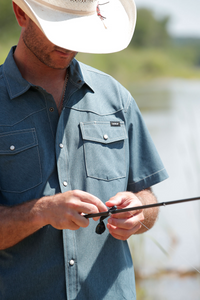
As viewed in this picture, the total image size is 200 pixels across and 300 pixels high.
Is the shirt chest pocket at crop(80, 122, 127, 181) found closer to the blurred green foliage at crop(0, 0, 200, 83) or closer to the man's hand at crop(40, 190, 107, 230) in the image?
the man's hand at crop(40, 190, 107, 230)

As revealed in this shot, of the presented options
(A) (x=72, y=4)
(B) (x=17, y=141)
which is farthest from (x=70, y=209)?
(A) (x=72, y=4)

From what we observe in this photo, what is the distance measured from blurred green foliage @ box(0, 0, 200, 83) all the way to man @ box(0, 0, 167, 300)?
11647mm

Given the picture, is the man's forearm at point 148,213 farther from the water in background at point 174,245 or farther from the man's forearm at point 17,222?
the man's forearm at point 17,222

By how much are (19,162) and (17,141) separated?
0.08 meters

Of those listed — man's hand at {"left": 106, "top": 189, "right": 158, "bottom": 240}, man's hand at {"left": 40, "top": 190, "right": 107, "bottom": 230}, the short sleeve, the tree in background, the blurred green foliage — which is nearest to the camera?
man's hand at {"left": 40, "top": 190, "right": 107, "bottom": 230}

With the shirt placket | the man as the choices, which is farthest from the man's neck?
the shirt placket

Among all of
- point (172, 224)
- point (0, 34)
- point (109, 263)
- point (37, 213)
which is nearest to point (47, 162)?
point (37, 213)

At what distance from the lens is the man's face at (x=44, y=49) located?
1.36m

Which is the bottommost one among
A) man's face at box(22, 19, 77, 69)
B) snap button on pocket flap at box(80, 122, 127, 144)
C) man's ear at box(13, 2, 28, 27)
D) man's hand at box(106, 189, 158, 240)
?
man's hand at box(106, 189, 158, 240)

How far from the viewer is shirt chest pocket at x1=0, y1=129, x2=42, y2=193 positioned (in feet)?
4.38

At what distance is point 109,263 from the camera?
4.69ft

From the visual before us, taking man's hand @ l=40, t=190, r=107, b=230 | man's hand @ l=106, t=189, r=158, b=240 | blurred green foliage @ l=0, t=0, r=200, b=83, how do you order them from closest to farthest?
man's hand @ l=40, t=190, r=107, b=230, man's hand @ l=106, t=189, r=158, b=240, blurred green foliage @ l=0, t=0, r=200, b=83

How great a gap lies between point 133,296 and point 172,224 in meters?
0.35

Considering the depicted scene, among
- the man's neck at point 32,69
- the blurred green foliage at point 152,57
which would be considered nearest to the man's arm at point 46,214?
the man's neck at point 32,69
